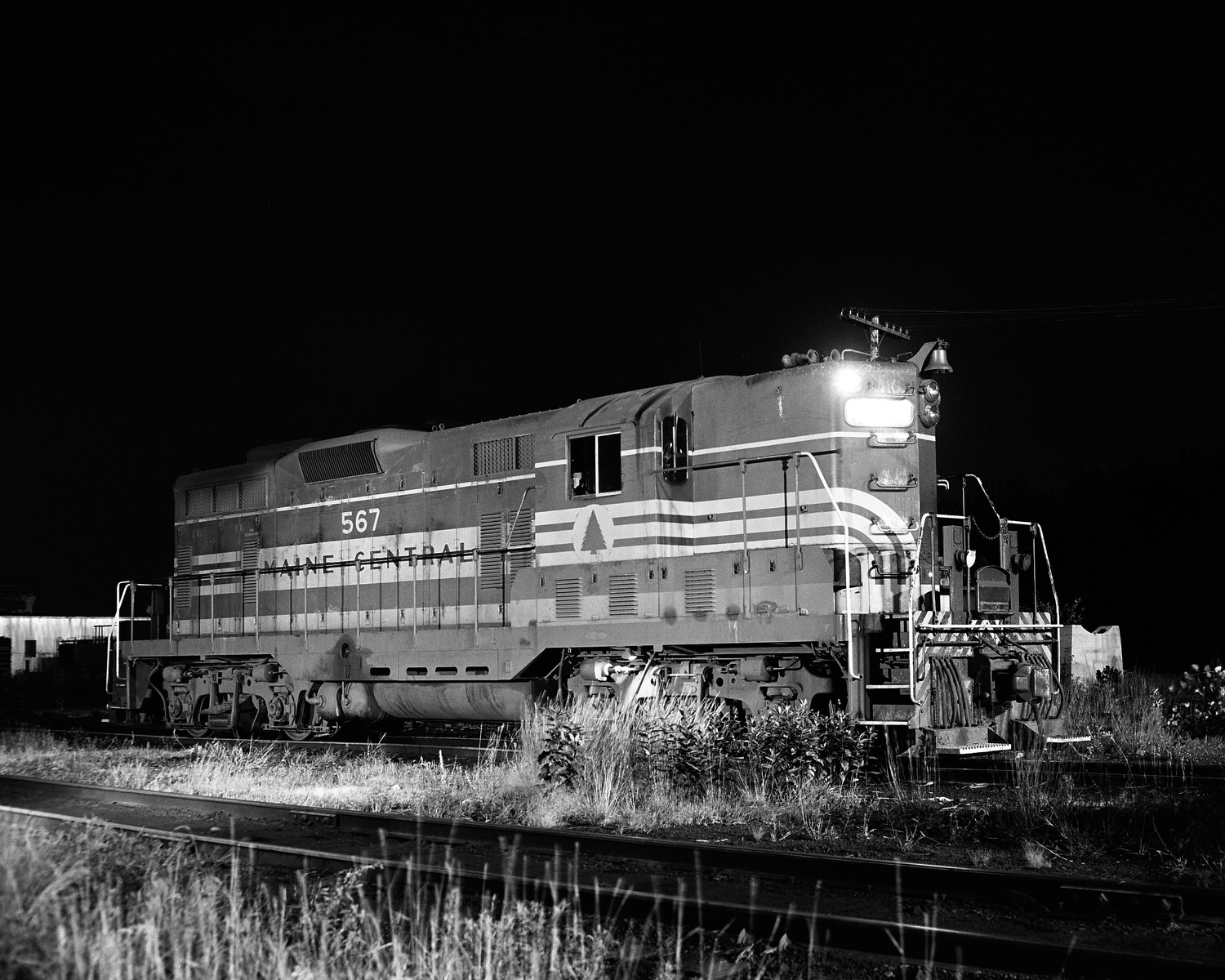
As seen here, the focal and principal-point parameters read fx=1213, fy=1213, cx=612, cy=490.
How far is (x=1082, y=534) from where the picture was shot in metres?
33.9

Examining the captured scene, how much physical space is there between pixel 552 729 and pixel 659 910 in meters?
4.20

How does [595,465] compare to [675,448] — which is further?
[595,465]

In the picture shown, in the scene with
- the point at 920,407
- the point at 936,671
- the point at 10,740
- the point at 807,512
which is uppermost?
the point at 920,407

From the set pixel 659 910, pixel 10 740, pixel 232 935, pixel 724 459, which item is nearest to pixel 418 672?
pixel 724 459

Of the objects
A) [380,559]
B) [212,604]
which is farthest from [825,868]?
[212,604]

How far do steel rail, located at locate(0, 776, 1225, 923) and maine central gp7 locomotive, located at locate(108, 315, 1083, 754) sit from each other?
3219 mm

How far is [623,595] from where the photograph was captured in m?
12.0

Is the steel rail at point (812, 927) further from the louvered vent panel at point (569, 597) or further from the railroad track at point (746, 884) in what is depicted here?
the louvered vent panel at point (569, 597)

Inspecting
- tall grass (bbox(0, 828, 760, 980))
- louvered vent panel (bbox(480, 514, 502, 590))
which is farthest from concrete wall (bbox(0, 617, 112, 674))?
tall grass (bbox(0, 828, 760, 980))

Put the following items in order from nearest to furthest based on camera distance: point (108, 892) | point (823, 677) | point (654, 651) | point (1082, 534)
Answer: point (108, 892), point (823, 677), point (654, 651), point (1082, 534)

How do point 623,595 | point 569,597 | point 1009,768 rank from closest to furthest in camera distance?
1. point 1009,768
2. point 623,595
3. point 569,597

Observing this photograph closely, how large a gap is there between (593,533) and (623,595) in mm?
708

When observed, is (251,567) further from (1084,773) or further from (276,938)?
(276,938)

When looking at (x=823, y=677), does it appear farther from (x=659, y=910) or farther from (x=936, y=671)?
(x=659, y=910)
